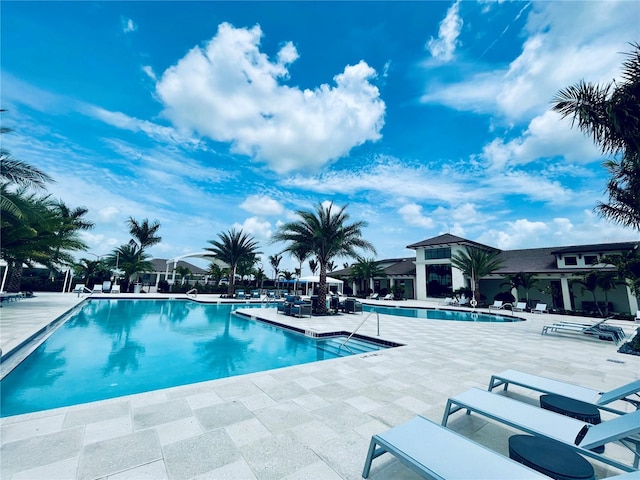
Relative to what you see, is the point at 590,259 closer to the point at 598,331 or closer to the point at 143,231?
the point at 598,331

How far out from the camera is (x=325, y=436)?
320 centimetres

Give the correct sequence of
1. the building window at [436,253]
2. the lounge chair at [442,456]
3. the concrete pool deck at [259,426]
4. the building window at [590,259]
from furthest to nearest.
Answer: the building window at [436,253] < the building window at [590,259] < the concrete pool deck at [259,426] < the lounge chair at [442,456]

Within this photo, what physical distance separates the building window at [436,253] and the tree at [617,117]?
21.0 meters

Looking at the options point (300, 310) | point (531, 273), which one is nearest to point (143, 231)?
point (300, 310)

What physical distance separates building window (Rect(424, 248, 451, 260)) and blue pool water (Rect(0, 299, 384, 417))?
25.1 meters

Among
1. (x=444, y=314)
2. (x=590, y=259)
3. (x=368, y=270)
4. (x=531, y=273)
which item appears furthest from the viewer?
(x=368, y=270)

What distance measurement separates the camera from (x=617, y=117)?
26.4 feet

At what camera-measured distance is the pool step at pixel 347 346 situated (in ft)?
28.4

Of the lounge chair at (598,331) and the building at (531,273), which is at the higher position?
the building at (531,273)

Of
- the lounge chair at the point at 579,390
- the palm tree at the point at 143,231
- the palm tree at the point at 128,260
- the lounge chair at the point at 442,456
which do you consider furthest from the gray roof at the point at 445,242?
the palm tree at the point at 128,260

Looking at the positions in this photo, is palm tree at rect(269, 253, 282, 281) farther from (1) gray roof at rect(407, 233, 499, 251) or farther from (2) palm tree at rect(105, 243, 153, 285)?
(1) gray roof at rect(407, 233, 499, 251)

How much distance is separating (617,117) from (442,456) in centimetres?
1113

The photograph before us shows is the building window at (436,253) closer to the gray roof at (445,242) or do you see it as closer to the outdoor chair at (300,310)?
the gray roof at (445,242)

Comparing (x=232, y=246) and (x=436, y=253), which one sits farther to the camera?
(x=436, y=253)
